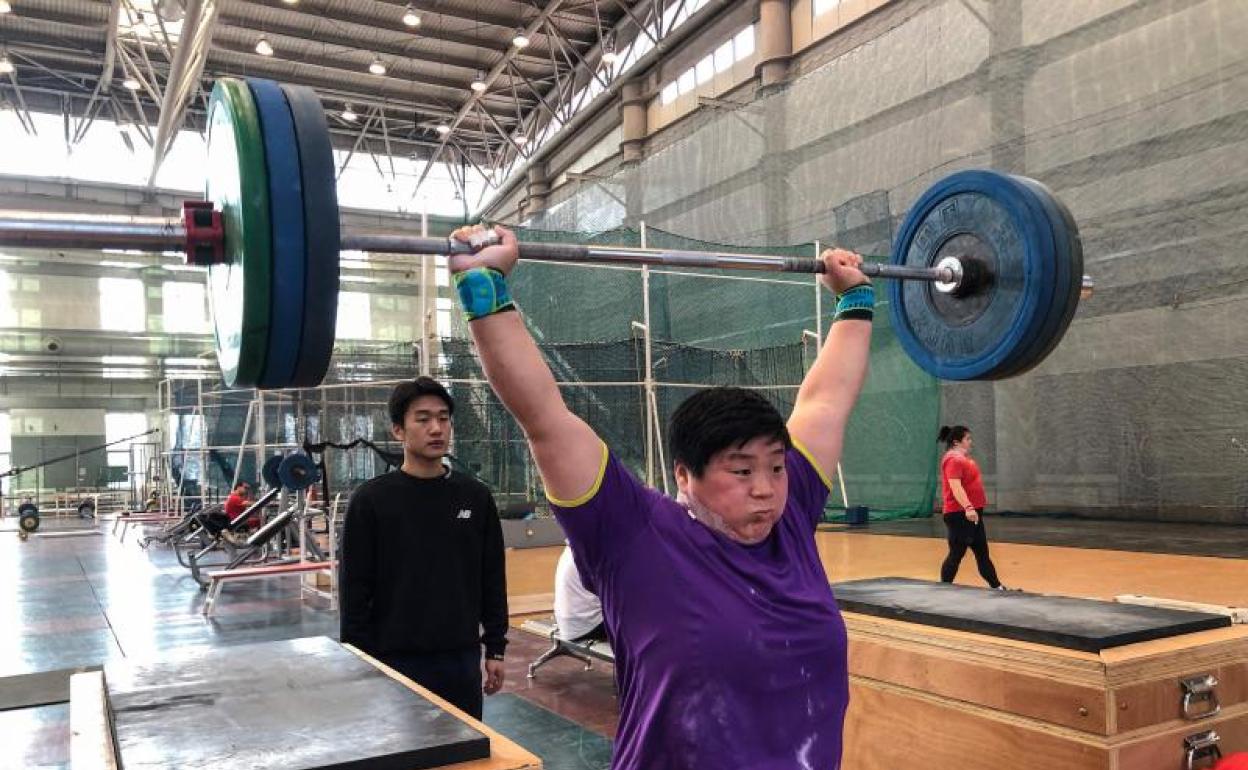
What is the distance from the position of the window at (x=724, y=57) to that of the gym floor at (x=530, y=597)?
6858 mm

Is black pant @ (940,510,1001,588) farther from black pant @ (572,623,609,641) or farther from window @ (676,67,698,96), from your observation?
window @ (676,67,698,96)

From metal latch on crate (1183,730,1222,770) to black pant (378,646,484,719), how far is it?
1.37 m

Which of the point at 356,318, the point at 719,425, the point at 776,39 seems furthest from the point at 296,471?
the point at 356,318

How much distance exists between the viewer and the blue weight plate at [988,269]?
6.77 ft

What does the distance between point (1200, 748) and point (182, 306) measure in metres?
17.3

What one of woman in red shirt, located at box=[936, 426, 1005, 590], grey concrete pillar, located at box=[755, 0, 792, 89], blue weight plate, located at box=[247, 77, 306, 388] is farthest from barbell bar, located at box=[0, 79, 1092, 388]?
grey concrete pillar, located at box=[755, 0, 792, 89]

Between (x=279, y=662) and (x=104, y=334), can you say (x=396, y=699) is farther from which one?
(x=104, y=334)

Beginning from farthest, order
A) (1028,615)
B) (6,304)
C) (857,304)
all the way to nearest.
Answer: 1. (6,304)
2. (1028,615)
3. (857,304)

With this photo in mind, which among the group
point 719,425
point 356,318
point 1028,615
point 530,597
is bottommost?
point 530,597

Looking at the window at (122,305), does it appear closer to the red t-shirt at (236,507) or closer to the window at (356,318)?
the window at (356,318)

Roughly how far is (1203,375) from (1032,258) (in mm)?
6811

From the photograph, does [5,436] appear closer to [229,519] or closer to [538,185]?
[538,185]

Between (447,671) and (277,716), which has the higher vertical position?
(277,716)

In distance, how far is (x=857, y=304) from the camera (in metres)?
1.64
